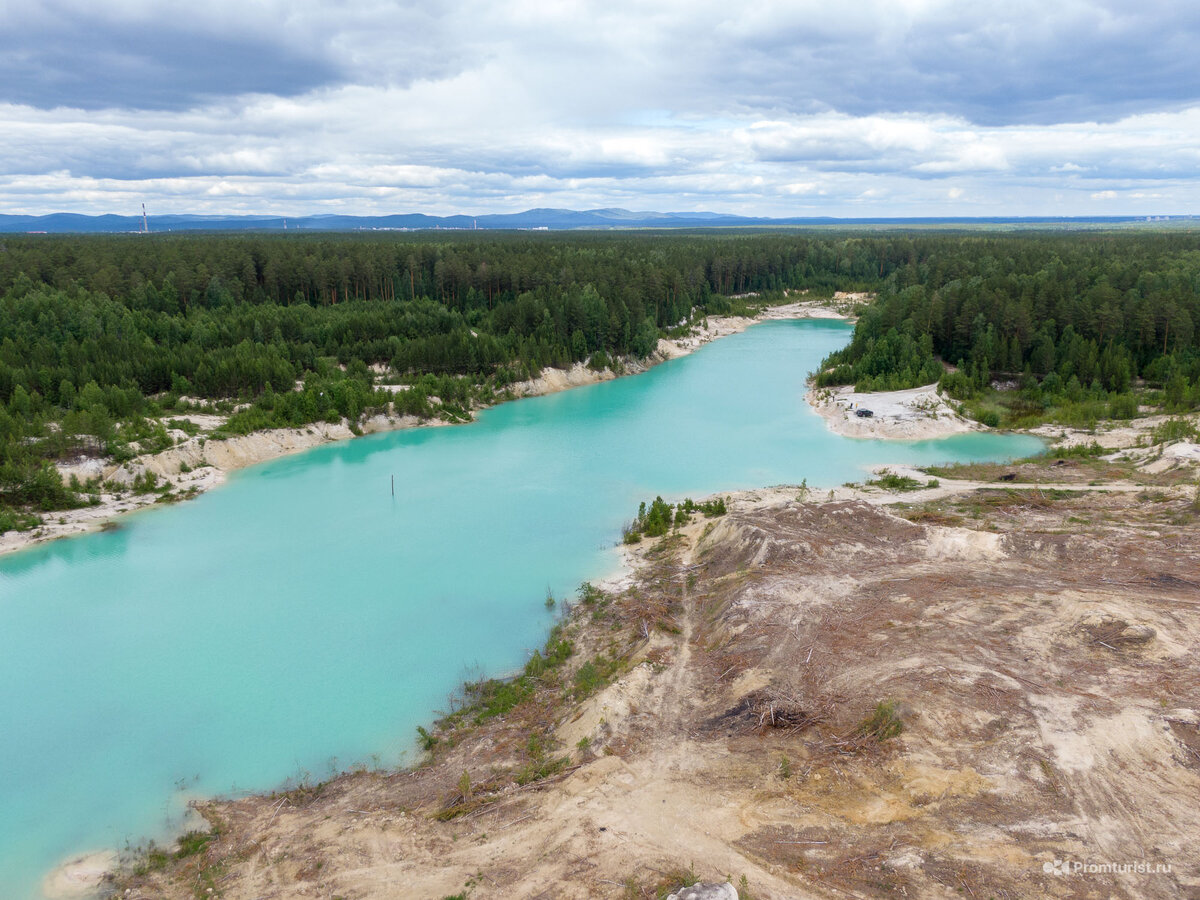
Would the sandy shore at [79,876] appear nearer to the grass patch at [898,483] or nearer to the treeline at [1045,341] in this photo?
the grass patch at [898,483]

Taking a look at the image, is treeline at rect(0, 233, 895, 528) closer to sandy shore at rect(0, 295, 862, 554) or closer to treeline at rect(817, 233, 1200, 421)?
sandy shore at rect(0, 295, 862, 554)

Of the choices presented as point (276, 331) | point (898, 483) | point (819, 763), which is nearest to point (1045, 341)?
point (898, 483)

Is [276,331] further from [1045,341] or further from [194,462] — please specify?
[1045,341]

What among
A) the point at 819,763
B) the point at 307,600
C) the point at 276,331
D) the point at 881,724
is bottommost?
the point at 307,600

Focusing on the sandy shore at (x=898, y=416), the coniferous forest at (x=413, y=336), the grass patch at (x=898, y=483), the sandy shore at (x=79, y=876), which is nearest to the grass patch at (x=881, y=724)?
the sandy shore at (x=79, y=876)

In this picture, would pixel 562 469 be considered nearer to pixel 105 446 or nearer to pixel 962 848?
pixel 105 446

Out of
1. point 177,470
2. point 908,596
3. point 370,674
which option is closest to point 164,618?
point 370,674

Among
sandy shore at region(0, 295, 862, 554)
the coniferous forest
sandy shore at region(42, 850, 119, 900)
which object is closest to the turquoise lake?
sandy shore at region(42, 850, 119, 900)
